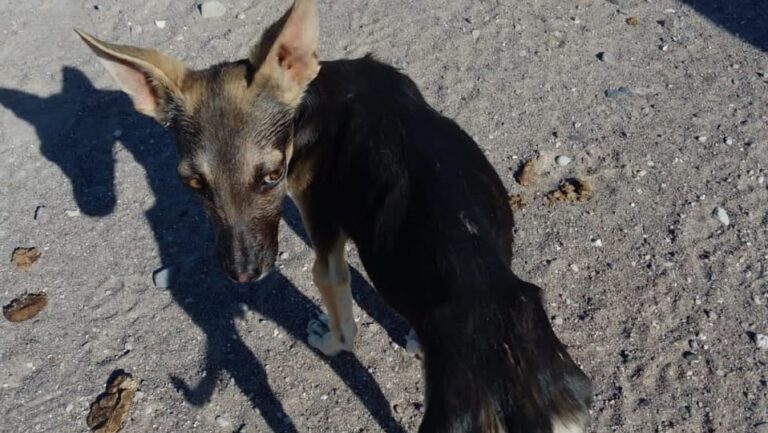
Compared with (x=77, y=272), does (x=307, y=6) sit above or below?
above

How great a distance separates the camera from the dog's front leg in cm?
459

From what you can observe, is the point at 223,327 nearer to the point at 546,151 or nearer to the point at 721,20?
Answer: the point at 546,151

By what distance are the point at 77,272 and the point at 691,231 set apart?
16.4 ft

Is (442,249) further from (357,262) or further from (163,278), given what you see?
(163,278)

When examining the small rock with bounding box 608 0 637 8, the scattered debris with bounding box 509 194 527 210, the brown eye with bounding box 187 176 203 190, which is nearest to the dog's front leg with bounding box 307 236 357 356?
the brown eye with bounding box 187 176 203 190

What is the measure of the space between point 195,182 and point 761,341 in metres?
4.00

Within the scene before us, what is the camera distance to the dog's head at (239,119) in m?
3.63

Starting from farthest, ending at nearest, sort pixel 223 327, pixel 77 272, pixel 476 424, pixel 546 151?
pixel 546 151 → pixel 77 272 → pixel 223 327 → pixel 476 424

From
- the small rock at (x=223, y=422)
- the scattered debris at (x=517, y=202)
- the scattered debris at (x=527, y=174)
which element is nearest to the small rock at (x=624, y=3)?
the scattered debris at (x=527, y=174)

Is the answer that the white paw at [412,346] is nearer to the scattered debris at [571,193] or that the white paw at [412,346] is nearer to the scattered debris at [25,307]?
the scattered debris at [571,193]

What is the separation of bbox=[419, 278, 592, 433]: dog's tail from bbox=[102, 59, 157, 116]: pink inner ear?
6.85 ft

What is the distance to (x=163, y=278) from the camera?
5.78 meters

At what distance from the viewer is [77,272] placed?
19.5 ft

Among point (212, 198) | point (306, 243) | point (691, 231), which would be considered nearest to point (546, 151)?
point (691, 231)
